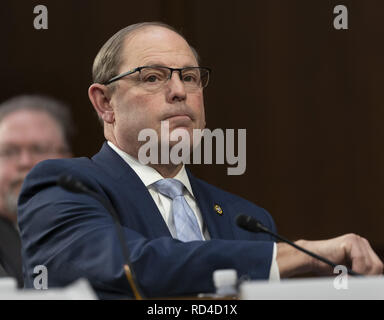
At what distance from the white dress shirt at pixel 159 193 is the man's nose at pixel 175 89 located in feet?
0.69

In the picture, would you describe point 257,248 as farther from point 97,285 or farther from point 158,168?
point 158,168

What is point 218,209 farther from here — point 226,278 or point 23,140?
point 23,140

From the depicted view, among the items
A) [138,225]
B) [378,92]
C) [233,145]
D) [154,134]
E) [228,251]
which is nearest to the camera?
[228,251]

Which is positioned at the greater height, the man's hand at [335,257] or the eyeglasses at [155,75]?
the eyeglasses at [155,75]

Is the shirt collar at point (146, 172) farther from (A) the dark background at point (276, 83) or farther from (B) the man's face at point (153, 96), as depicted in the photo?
(A) the dark background at point (276, 83)

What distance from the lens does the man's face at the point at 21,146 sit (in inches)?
129

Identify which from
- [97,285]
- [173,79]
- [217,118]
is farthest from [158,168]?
[217,118]

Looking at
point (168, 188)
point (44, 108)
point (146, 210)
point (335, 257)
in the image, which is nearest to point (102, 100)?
point (168, 188)

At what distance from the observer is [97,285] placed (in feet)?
5.14

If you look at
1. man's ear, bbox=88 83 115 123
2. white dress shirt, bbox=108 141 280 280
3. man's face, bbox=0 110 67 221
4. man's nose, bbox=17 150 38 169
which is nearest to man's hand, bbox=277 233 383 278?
white dress shirt, bbox=108 141 280 280

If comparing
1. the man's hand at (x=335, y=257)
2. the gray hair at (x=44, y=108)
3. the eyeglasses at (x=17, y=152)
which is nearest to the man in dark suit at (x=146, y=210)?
the man's hand at (x=335, y=257)

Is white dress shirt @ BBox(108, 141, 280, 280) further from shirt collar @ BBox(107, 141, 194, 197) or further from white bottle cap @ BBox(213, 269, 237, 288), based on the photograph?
white bottle cap @ BBox(213, 269, 237, 288)

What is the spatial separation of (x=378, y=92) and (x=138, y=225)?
239 centimetres

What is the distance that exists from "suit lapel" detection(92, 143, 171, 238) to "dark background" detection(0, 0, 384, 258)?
1.92 m
